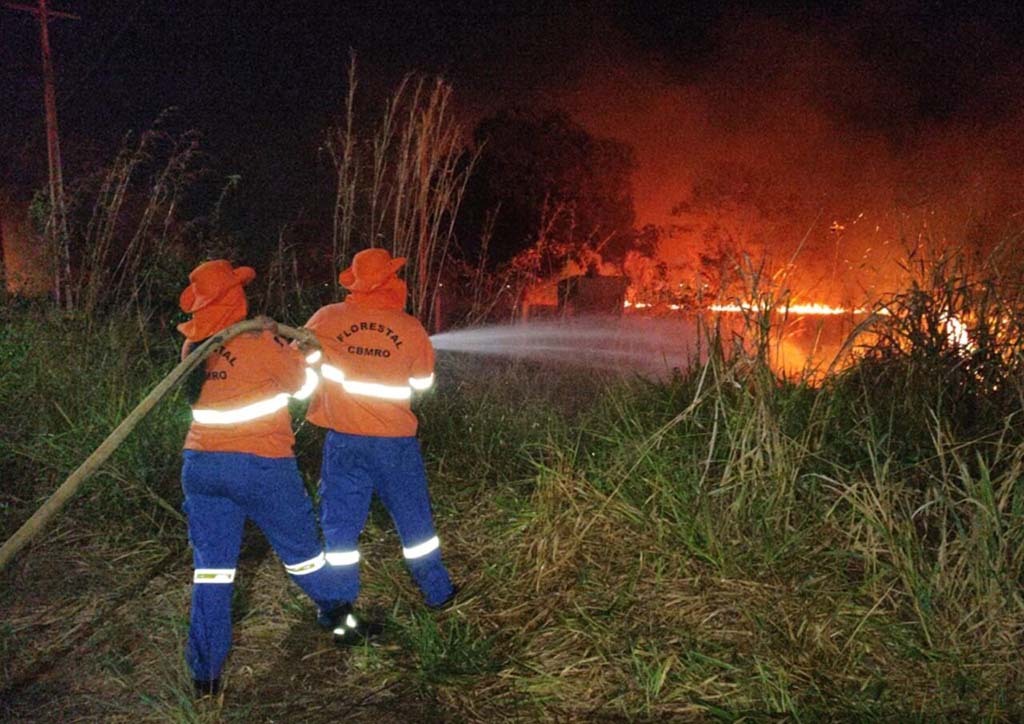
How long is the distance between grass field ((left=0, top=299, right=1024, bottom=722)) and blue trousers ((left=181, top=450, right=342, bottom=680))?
7.2 inches

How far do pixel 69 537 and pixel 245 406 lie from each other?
2161 millimetres

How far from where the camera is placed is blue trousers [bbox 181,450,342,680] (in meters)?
3.42

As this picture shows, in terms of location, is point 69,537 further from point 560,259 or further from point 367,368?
point 560,259

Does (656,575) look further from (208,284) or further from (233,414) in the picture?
(208,284)

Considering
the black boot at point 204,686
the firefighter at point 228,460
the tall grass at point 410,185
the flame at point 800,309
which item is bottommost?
the black boot at point 204,686

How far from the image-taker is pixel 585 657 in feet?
11.5

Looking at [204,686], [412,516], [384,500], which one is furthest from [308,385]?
[204,686]

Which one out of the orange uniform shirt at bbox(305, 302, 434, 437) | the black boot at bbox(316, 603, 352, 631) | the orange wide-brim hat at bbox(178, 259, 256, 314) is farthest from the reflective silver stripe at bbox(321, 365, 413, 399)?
the black boot at bbox(316, 603, 352, 631)

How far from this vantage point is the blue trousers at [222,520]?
342 cm

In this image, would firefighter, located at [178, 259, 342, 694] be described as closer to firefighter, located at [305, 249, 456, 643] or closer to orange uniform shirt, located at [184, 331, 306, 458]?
orange uniform shirt, located at [184, 331, 306, 458]

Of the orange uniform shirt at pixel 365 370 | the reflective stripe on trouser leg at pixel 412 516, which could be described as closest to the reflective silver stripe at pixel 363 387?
the orange uniform shirt at pixel 365 370

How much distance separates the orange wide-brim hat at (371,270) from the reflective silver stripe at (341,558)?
1204mm

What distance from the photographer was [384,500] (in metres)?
4.14

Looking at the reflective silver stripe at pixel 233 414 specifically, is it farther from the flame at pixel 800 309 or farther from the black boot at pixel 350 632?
the flame at pixel 800 309
